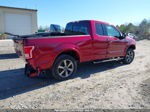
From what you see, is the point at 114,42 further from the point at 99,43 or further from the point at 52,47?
the point at 52,47

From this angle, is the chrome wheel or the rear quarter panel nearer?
the rear quarter panel

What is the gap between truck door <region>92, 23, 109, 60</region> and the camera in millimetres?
5073

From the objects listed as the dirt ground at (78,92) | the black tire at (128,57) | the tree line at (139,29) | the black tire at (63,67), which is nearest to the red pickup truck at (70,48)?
the black tire at (63,67)

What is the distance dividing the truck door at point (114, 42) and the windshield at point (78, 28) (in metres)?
1.01

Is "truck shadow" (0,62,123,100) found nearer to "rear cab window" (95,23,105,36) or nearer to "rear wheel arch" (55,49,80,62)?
"rear wheel arch" (55,49,80,62)

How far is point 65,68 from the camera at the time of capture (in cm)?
450

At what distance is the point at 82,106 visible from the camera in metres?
2.92

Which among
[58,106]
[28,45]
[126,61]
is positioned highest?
[28,45]

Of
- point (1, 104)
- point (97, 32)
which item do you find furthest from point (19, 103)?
point (97, 32)

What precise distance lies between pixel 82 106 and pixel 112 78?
2164 mm

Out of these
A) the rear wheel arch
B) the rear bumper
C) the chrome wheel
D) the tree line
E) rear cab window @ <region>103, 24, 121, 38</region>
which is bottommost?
the chrome wheel

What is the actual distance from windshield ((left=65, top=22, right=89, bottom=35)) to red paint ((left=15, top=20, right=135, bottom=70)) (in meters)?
0.17

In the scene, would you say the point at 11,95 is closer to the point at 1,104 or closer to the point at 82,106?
the point at 1,104

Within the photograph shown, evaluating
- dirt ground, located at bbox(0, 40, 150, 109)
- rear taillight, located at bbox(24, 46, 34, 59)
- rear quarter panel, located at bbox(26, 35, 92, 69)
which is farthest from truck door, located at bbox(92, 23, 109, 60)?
rear taillight, located at bbox(24, 46, 34, 59)
